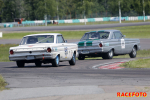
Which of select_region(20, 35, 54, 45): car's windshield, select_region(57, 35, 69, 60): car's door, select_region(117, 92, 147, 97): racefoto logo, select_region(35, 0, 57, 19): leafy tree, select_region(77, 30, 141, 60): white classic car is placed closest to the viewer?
select_region(117, 92, 147, 97): racefoto logo

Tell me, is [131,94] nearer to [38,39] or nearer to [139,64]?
[139,64]

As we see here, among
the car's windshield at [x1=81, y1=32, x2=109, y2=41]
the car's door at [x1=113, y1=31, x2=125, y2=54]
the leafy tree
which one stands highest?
the leafy tree

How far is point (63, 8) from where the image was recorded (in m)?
134

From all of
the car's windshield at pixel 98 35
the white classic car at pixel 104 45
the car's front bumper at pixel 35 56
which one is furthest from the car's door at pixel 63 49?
the car's windshield at pixel 98 35

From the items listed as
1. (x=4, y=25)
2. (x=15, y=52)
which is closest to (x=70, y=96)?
(x=15, y=52)

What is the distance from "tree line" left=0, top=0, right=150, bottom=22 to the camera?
103m

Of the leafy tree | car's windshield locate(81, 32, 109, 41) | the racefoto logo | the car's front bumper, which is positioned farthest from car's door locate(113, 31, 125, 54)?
the leafy tree

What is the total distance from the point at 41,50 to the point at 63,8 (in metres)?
122

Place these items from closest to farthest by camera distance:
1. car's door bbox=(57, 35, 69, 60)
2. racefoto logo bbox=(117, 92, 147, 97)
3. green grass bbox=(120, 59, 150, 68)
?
racefoto logo bbox=(117, 92, 147, 97) < green grass bbox=(120, 59, 150, 68) < car's door bbox=(57, 35, 69, 60)

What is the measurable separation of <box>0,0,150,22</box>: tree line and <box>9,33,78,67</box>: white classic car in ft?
277

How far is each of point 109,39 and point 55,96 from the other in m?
12.0

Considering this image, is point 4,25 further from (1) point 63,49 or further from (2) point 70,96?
(2) point 70,96

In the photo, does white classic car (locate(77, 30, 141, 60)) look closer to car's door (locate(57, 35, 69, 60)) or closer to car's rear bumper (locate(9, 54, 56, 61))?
car's door (locate(57, 35, 69, 60))

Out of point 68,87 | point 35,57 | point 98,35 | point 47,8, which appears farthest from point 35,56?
point 47,8
